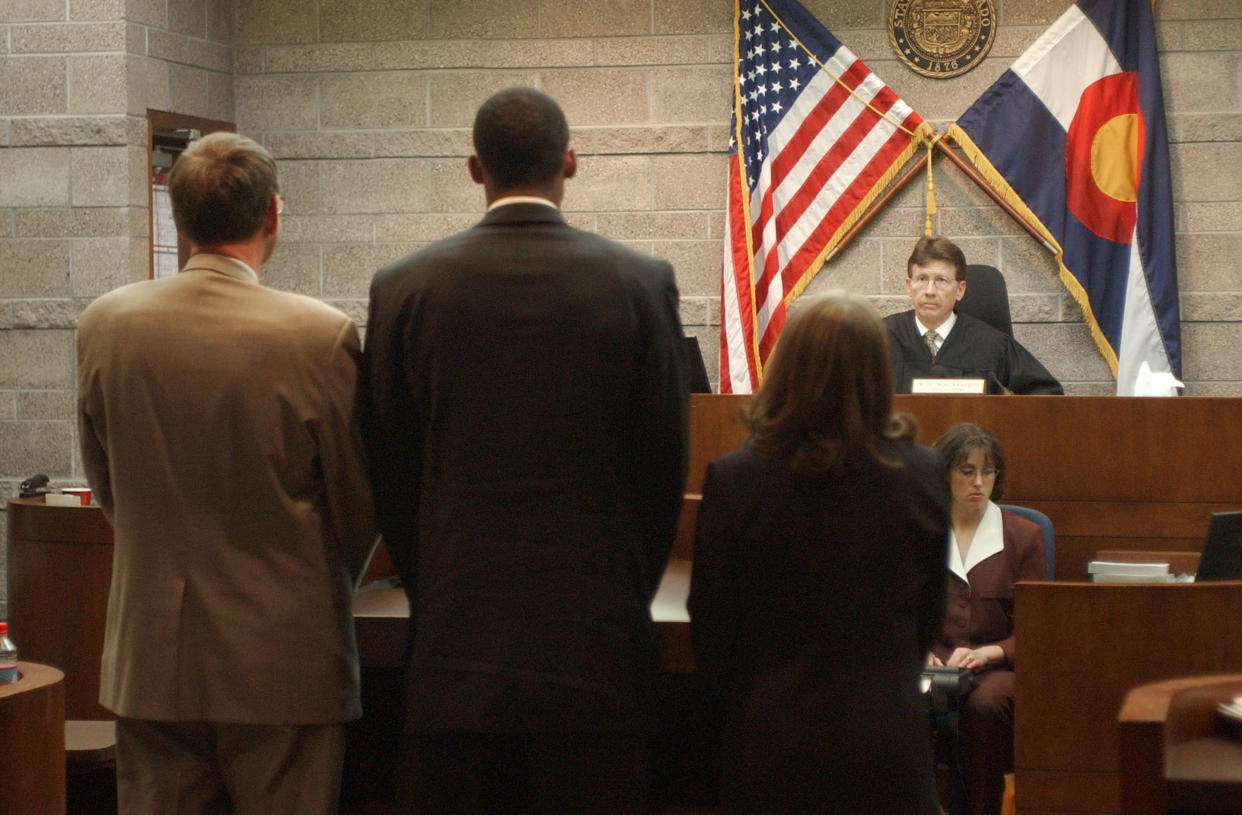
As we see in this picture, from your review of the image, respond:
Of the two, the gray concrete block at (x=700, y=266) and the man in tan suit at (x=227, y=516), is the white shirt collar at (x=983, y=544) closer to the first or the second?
the man in tan suit at (x=227, y=516)

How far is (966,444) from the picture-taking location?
3.86m

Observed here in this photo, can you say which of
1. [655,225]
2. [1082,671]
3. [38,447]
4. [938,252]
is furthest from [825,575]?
[38,447]

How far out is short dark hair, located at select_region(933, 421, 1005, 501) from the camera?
3.86 metres

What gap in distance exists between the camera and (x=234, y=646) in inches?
77.1

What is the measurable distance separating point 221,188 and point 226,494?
432mm

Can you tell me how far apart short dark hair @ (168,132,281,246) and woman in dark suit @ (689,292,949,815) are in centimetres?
76

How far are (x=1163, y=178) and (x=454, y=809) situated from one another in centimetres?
518

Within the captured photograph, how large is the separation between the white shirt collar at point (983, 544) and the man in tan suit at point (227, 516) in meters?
2.23

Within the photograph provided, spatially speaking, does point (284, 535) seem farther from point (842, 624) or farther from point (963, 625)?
point (963, 625)

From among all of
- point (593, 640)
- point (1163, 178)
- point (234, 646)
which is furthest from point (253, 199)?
point (1163, 178)

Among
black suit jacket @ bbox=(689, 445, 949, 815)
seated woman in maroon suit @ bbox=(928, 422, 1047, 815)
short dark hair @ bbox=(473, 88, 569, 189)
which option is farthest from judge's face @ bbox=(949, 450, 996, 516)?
short dark hair @ bbox=(473, 88, 569, 189)

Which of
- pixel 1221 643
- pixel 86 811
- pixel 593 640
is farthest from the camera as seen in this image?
pixel 86 811

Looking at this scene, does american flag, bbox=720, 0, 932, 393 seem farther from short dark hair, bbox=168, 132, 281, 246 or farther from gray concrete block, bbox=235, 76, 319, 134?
short dark hair, bbox=168, 132, 281, 246

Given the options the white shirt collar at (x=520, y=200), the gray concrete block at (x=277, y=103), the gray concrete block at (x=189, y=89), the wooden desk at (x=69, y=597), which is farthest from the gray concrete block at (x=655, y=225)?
the white shirt collar at (x=520, y=200)
